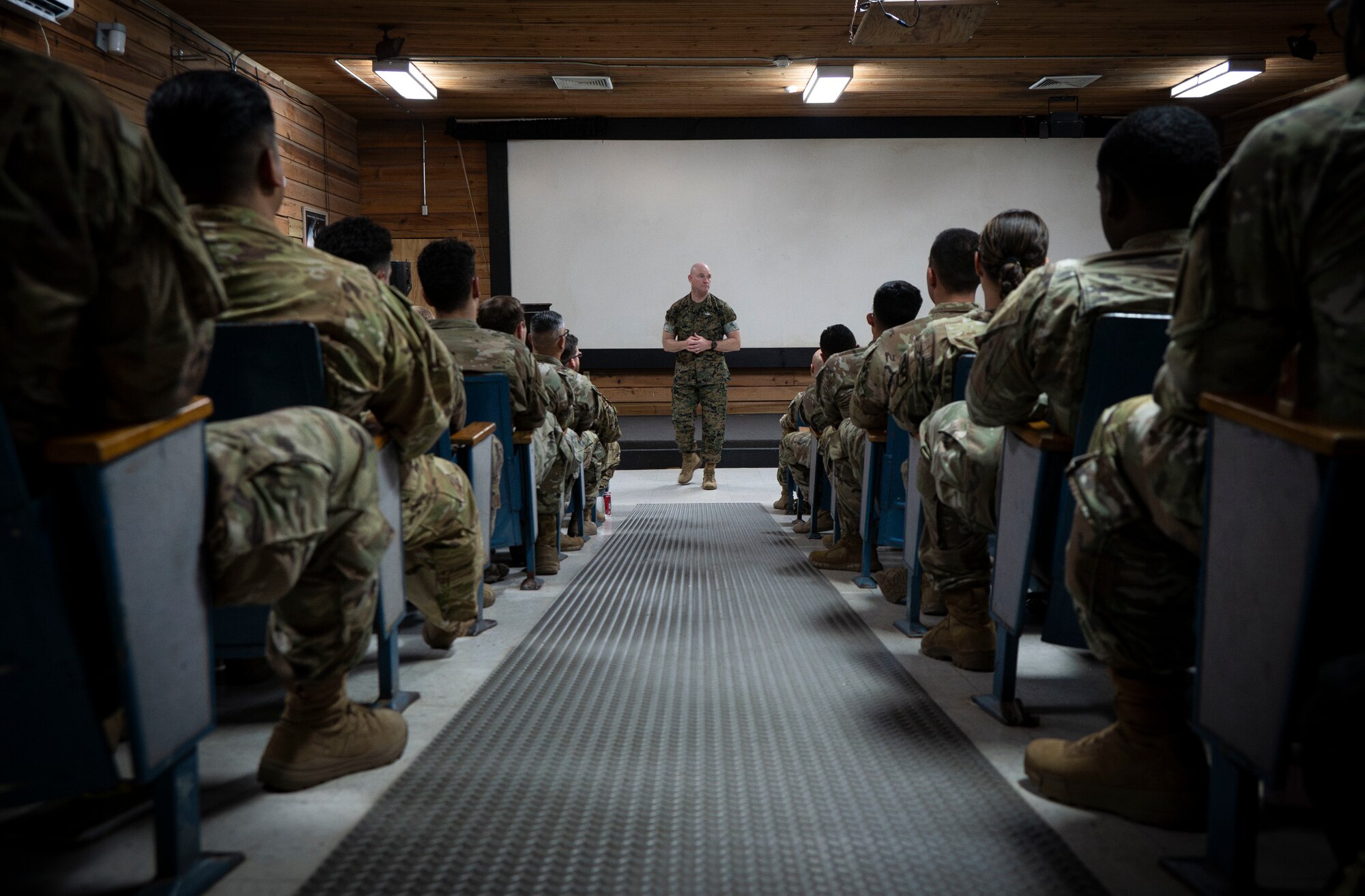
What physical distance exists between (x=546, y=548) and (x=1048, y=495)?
219cm

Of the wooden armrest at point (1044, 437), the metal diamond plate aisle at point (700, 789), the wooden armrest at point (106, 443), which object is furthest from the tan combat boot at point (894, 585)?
the wooden armrest at point (106, 443)

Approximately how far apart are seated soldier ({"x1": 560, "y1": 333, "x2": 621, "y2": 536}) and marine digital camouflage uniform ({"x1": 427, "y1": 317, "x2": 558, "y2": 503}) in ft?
4.07

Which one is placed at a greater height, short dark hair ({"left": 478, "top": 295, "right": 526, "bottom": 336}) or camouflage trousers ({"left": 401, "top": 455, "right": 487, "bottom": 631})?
short dark hair ({"left": 478, "top": 295, "right": 526, "bottom": 336})

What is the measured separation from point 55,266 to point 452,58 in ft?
19.0

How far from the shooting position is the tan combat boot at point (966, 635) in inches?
82.0

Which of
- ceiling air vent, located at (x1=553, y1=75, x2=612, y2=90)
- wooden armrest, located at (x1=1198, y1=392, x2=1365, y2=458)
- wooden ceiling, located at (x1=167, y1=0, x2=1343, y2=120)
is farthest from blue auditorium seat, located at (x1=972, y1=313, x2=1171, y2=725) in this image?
ceiling air vent, located at (x1=553, y1=75, x2=612, y2=90)

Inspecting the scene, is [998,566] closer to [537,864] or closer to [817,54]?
[537,864]

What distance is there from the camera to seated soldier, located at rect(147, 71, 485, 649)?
1409 millimetres

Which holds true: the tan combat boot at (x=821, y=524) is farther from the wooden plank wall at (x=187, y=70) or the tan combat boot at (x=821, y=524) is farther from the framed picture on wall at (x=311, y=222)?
the framed picture on wall at (x=311, y=222)

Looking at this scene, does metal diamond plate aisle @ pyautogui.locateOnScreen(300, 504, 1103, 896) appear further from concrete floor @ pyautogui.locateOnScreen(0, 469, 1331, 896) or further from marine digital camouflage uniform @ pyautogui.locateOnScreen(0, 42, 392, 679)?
Result: marine digital camouflage uniform @ pyautogui.locateOnScreen(0, 42, 392, 679)

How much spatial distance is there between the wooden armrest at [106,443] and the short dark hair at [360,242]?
1.60 metres

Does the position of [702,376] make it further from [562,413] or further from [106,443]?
[106,443]

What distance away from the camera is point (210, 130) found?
1.42 meters

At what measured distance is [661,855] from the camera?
1189mm
